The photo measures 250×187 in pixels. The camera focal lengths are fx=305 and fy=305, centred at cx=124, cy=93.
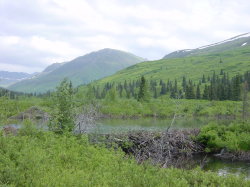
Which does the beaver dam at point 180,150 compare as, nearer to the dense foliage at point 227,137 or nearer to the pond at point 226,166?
the pond at point 226,166

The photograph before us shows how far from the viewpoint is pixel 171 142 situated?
3338cm

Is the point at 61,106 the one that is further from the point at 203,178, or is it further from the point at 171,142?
the point at 203,178

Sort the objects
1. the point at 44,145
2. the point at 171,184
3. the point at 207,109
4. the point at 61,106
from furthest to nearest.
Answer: the point at 207,109 < the point at 61,106 < the point at 44,145 < the point at 171,184

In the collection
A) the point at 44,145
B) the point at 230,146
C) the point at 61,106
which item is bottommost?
the point at 230,146

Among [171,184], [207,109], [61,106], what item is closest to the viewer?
[171,184]

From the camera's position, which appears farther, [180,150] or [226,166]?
[180,150]

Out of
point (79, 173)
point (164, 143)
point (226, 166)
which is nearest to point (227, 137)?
point (226, 166)

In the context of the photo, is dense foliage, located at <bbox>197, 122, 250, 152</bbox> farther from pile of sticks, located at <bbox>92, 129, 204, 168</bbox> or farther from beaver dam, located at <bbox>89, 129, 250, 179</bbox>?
pile of sticks, located at <bbox>92, 129, 204, 168</bbox>

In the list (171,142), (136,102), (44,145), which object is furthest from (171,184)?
(136,102)

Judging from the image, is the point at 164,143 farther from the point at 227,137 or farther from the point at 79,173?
the point at 79,173

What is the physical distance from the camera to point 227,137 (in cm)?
3384

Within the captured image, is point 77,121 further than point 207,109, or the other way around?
point 207,109

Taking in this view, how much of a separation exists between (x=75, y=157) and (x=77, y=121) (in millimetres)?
12963

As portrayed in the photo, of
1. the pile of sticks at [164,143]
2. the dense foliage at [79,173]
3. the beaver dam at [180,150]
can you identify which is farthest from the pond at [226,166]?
the dense foliage at [79,173]
